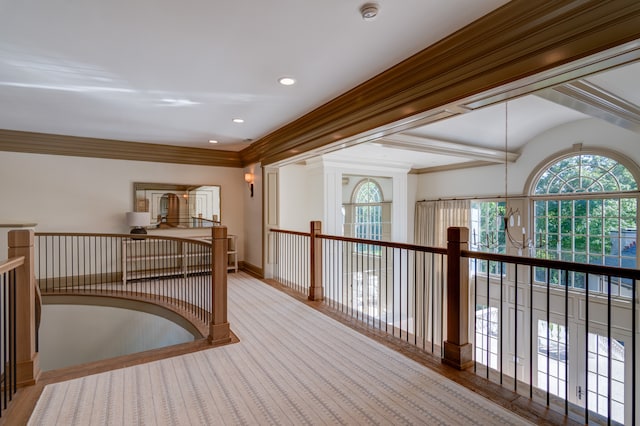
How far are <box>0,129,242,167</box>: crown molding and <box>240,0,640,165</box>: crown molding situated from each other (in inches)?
148

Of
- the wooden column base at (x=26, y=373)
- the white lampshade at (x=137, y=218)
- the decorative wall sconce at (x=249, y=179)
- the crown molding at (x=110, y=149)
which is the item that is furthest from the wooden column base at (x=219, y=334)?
the crown molding at (x=110, y=149)

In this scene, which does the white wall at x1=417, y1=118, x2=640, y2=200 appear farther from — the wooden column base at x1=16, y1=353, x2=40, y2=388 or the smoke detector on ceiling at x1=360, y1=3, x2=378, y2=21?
the wooden column base at x1=16, y1=353, x2=40, y2=388

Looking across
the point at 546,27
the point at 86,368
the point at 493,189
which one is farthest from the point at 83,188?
the point at 493,189

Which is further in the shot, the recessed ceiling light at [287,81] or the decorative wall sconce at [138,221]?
the decorative wall sconce at [138,221]

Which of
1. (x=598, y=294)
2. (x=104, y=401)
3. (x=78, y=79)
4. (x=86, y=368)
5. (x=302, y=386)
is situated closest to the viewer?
(x=104, y=401)

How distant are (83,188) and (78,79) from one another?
Result: 3.01 meters

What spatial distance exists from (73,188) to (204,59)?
4.15 m

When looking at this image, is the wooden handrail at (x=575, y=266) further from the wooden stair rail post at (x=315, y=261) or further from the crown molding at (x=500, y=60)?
the wooden stair rail post at (x=315, y=261)

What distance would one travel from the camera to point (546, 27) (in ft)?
6.04

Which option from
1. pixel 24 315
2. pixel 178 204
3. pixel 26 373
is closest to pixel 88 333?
pixel 178 204

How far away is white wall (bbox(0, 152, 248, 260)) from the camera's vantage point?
16.2 feet

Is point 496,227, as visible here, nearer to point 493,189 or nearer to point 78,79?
point 493,189

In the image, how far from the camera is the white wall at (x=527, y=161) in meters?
4.96

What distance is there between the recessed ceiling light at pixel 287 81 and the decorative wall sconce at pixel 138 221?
146 inches
